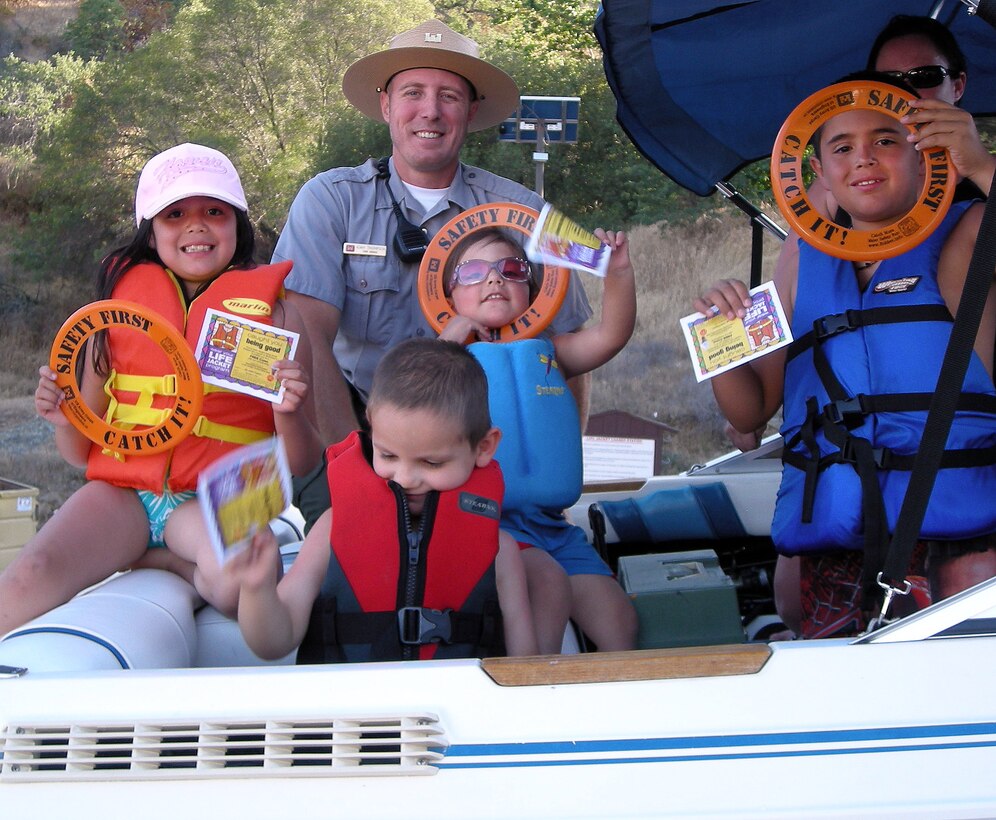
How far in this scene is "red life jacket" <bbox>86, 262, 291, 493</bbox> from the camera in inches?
104

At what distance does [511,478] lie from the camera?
2.75 metres

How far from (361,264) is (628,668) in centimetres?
199

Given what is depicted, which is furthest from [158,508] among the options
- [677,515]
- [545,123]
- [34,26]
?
[34,26]

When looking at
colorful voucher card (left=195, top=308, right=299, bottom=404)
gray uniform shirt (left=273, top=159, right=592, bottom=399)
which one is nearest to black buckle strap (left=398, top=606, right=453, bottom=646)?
colorful voucher card (left=195, top=308, right=299, bottom=404)

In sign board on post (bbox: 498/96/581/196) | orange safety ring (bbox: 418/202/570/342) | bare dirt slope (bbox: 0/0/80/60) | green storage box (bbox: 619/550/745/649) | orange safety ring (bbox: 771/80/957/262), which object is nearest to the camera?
orange safety ring (bbox: 771/80/957/262)

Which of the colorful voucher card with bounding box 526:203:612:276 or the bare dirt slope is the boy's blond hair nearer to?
the colorful voucher card with bounding box 526:203:612:276

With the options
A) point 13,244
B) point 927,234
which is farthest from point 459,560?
point 13,244

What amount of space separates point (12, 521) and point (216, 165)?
4761mm

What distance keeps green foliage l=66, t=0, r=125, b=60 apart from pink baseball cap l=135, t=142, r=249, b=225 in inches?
927

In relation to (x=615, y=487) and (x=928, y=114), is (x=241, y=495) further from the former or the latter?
(x=615, y=487)

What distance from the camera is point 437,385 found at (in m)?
2.20

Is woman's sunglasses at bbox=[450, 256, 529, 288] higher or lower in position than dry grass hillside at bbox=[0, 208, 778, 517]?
higher

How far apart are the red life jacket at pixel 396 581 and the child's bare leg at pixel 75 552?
62cm

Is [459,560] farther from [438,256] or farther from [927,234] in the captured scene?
[927,234]
